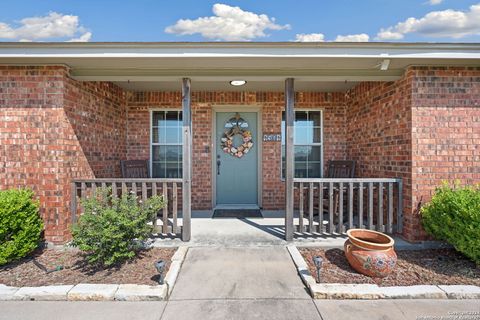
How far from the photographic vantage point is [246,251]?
3635mm

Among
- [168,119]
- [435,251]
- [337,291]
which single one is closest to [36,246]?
[168,119]

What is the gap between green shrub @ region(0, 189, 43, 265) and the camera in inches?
122

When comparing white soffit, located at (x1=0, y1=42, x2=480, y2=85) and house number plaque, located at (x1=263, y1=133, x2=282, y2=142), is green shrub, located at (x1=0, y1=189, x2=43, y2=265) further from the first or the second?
house number plaque, located at (x1=263, y1=133, x2=282, y2=142)

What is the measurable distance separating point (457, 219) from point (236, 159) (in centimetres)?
395

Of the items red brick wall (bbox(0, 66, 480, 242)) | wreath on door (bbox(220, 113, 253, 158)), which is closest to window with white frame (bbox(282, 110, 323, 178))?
wreath on door (bbox(220, 113, 253, 158))

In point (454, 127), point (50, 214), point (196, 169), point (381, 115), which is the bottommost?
point (50, 214)

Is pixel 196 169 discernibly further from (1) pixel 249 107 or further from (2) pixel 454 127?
(2) pixel 454 127

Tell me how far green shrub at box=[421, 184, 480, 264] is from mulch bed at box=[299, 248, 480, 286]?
0.24m

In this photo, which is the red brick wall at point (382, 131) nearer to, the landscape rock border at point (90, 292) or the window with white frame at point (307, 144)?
the window with white frame at point (307, 144)

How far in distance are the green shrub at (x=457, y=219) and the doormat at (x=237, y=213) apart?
2.80 meters

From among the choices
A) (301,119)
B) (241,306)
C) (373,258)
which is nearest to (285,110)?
(301,119)

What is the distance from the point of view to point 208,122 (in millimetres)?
5816

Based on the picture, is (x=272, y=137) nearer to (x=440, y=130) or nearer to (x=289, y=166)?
(x=289, y=166)

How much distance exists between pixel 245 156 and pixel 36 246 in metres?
3.94
